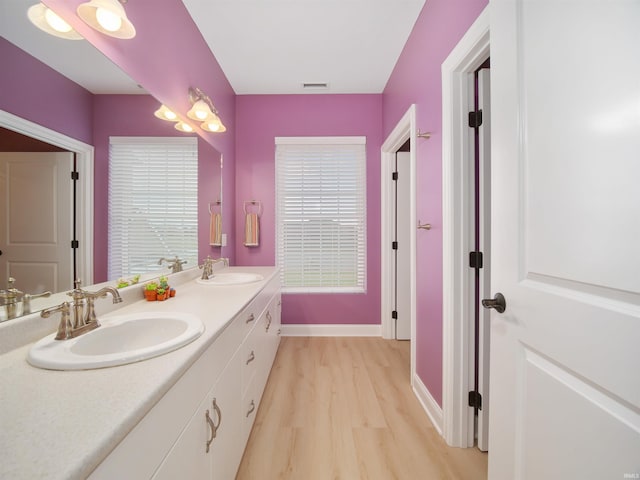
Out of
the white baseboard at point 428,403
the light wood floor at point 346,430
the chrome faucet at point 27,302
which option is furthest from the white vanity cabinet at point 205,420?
the white baseboard at point 428,403

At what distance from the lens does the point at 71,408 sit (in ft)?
1.63

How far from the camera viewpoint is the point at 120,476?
1.54 feet

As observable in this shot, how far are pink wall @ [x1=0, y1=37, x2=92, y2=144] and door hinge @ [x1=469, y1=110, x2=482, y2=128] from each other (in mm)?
1778

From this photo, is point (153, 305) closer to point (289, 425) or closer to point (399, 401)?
point (289, 425)

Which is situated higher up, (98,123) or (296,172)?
(296,172)

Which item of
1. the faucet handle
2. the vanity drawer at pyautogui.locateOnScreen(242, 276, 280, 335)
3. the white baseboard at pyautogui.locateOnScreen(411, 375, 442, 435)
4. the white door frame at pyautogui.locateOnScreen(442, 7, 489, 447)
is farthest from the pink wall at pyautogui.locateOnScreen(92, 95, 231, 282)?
the white baseboard at pyautogui.locateOnScreen(411, 375, 442, 435)

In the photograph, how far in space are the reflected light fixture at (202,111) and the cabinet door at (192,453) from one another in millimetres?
1785

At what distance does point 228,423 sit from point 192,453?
31 centimetres

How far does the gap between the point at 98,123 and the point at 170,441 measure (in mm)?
1271

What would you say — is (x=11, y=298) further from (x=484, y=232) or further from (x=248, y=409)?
(x=484, y=232)

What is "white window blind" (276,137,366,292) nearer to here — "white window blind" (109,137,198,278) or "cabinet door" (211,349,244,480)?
"white window blind" (109,137,198,278)

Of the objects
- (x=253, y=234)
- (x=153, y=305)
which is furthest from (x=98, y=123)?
(x=253, y=234)

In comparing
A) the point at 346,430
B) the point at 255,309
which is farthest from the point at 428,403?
the point at 255,309

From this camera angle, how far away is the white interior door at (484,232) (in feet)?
4.29
